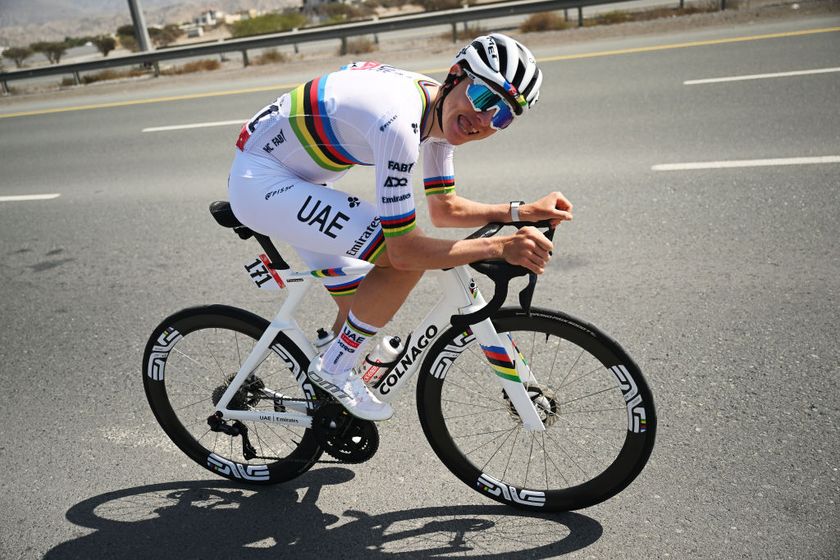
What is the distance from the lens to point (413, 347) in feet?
9.93

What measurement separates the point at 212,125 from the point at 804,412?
8.91 meters

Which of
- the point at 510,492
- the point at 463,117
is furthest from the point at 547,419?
the point at 463,117

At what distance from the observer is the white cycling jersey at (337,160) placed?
2498mm

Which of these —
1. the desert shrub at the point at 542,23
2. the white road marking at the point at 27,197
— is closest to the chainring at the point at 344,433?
the white road marking at the point at 27,197

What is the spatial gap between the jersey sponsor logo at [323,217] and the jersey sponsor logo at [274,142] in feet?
0.91

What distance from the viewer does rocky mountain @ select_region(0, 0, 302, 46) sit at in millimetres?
70438

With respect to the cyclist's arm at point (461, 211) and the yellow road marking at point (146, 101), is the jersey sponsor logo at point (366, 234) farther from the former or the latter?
the yellow road marking at point (146, 101)

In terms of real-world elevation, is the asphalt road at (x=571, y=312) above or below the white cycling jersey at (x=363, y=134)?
below

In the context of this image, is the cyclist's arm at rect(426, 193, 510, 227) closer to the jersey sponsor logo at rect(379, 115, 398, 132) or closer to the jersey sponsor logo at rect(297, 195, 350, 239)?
the jersey sponsor logo at rect(297, 195, 350, 239)

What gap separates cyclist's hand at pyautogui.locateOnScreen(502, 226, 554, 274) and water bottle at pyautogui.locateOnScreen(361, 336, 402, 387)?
2.73 feet

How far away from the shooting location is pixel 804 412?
346 cm

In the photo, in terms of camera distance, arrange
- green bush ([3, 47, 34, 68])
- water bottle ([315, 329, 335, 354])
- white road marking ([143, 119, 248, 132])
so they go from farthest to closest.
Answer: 1. green bush ([3, 47, 34, 68])
2. white road marking ([143, 119, 248, 132])
3. water bottle ([315, 329, 335, 354])

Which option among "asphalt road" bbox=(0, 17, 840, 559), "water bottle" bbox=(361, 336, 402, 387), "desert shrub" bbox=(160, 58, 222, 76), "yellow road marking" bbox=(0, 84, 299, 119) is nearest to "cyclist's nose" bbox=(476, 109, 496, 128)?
"water bottle" bbox=(361, 336, 402, 387)

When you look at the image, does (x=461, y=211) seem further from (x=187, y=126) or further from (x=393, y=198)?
(x=187, y=126)
